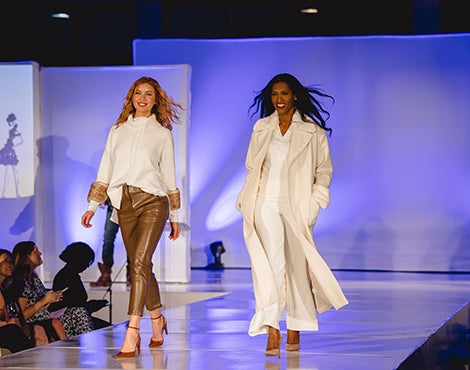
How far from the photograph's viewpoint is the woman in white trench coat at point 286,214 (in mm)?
4629

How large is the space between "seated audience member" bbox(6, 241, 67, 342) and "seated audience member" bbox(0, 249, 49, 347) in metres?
0.09

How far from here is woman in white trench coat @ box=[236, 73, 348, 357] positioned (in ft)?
15.2

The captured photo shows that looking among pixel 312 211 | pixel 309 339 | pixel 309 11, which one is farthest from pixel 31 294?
pixel 309 11

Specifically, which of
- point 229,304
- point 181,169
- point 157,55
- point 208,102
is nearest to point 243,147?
point 208,102

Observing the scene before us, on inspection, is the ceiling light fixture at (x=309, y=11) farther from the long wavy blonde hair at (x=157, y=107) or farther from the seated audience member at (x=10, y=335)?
the long wavy blonde hair at (x=157, y=107)

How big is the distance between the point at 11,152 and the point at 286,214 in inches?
185

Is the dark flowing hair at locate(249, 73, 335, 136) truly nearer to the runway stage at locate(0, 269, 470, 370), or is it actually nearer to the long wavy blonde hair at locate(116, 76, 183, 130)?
the long wavy blonde hair at locate(116, 76, 183, 130)

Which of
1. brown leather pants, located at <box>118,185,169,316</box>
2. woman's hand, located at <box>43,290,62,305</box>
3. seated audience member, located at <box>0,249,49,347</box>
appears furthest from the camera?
woman's hand, located at <box>43,290,62,305</box>

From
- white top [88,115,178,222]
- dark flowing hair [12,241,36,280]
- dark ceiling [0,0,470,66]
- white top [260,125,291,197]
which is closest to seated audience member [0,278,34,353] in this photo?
dark flowing hair [12,241,36,280]

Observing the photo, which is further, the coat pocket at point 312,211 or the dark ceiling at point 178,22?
the dark ceiling at point 178,22

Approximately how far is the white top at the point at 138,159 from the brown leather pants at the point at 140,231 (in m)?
0.04

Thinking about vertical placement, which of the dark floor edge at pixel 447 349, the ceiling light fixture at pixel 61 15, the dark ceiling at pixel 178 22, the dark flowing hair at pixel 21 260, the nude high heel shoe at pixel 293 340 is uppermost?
the ceiling light fixture at pixel 61 15

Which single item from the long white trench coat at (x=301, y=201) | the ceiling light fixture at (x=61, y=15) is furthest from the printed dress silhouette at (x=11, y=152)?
the long white trench coat at (x=301, y=201)

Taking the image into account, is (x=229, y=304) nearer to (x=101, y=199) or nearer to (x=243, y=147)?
(x=101, y=199)
